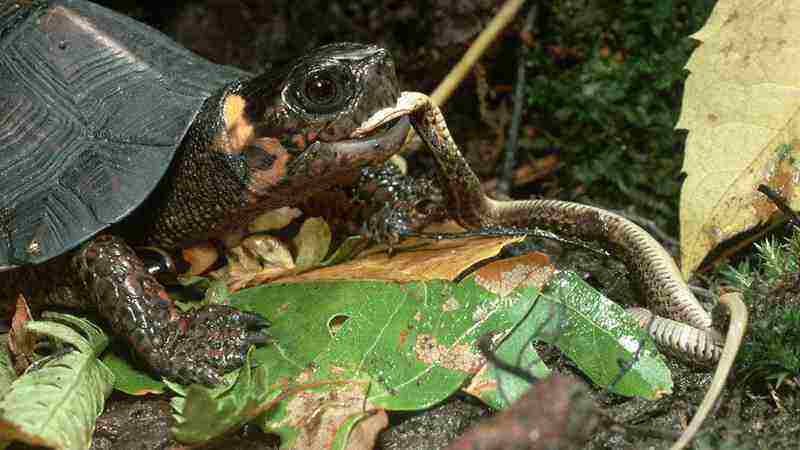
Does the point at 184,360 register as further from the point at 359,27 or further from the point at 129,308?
the point at 359,27

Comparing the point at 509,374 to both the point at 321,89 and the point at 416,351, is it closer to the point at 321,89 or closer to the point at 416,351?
the point at 416,351

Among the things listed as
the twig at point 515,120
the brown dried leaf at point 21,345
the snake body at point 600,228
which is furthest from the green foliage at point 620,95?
the brown dried leaf at point 21,345

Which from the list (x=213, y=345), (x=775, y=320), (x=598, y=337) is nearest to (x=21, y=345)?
(x=213, y=345)

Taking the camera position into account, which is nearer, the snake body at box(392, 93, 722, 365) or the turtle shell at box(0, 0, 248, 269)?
the snake body at box(392, 93, 722, 365)

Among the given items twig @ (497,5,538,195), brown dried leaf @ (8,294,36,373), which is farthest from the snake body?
brown dried leaf @ (8,294,36,373)

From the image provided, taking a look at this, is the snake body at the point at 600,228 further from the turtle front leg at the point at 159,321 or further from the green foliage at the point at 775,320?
the turtle front leg at the point at 159,321

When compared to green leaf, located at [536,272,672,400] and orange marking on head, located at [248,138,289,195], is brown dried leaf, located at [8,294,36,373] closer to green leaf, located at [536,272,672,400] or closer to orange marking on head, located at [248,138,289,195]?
orange marking on head, located at [248,138,289,195]
